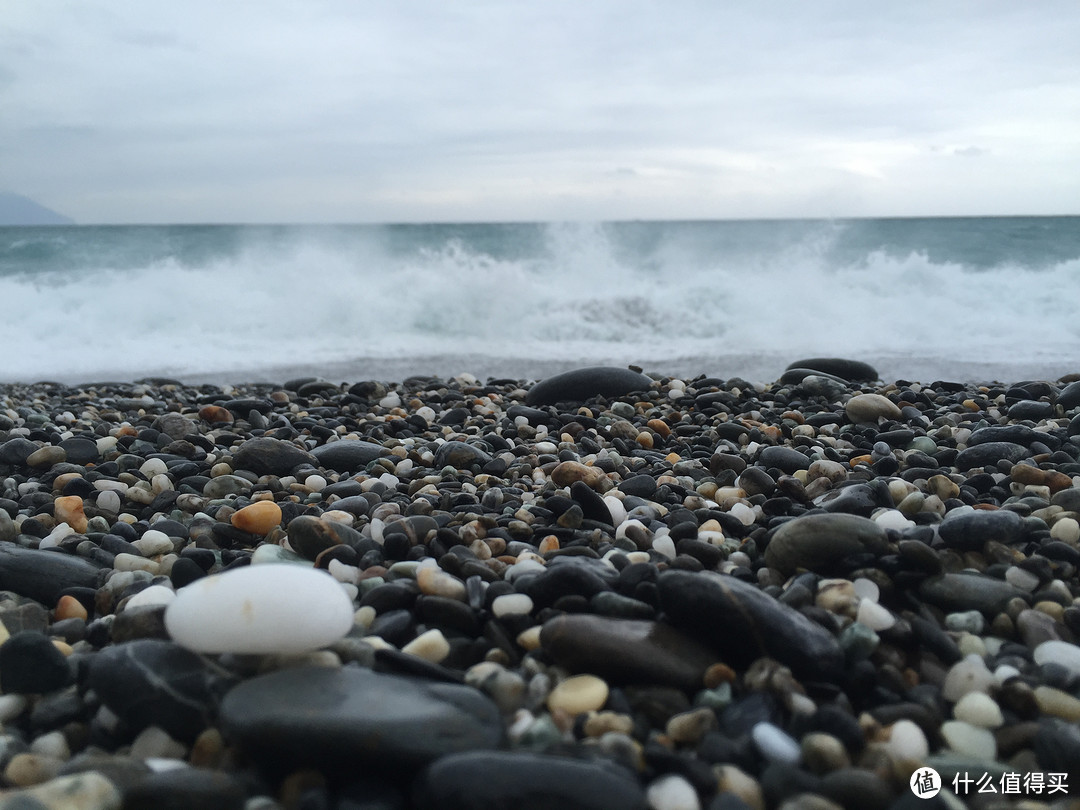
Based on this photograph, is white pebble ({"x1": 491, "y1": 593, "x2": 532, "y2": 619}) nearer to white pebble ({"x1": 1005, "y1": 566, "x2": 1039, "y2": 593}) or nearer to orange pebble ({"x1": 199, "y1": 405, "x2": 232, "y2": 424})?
white pebble ({"x1": 1005, "y1": 566, "x2": 1039, "y2": 593})

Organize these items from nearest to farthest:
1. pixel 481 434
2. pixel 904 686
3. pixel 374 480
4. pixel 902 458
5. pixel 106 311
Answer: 1. pixel 904 686
2. pixel 374 480
3. pixel 902 458
4. pixel 481 434
5. pixel 106 311

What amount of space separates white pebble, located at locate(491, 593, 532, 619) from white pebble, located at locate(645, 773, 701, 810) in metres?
0.59

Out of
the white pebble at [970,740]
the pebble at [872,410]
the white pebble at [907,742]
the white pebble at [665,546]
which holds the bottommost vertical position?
the white pebble at [970,740]

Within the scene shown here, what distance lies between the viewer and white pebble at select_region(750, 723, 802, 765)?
1340 mm

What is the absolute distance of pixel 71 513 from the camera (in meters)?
2.61

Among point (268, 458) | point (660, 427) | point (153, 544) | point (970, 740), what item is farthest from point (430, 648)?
point (660, 427)

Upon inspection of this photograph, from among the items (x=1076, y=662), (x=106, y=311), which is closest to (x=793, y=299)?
(x=106, y=311)

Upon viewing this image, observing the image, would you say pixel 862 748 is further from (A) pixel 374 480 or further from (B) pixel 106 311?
(B) pixel 106 311

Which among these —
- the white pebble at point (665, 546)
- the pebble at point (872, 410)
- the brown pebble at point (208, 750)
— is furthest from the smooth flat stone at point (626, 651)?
the pebble at point (872, 410)

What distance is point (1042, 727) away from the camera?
140 cm

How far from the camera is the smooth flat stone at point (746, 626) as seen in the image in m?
1.56

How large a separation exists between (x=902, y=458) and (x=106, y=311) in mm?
12516

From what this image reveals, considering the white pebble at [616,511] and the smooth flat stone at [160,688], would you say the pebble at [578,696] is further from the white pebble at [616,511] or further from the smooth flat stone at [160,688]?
the white pebble at [616,511]

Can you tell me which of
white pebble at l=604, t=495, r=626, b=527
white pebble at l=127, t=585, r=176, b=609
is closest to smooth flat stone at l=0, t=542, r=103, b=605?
white pebble at l=127, t=585, r=176, b=609
